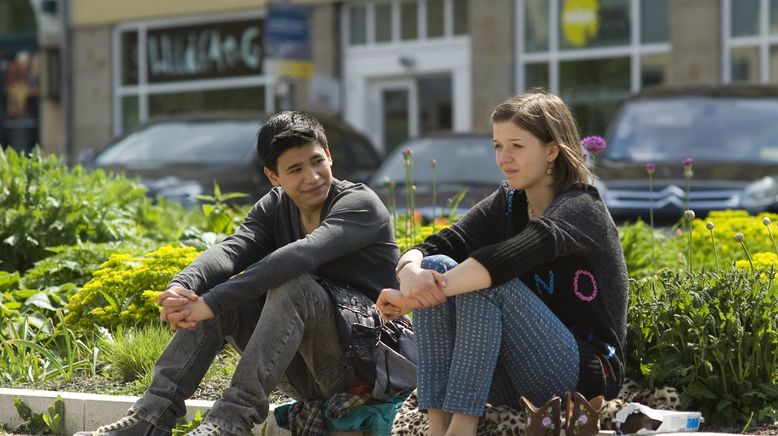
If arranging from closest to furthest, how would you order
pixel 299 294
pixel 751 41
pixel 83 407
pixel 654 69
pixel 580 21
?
pixel 299 294 < pixel 83 407 < pixel 751 41 < pixel 654 69 < pixel 580 21

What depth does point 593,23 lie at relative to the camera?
19.3m

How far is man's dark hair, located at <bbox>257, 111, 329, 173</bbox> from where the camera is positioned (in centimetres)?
480

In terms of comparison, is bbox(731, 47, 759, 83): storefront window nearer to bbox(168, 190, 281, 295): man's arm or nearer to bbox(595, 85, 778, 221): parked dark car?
bbox(595, 85, 778, 221): parked dark car

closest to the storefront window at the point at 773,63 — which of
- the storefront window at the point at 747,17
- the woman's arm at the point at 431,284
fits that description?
the storefront window at the point at 747,17

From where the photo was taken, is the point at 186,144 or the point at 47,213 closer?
the point at 47,213

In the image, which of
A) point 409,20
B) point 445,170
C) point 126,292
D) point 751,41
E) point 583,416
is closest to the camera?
point 583,416

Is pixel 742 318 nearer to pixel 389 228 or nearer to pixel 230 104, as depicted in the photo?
pixel 389 228

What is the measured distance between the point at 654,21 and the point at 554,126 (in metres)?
15.0

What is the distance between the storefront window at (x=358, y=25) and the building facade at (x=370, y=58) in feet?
0.07

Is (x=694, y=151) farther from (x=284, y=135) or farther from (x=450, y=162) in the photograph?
(x=284, y=135)

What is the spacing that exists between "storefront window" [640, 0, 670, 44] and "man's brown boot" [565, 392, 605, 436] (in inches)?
600

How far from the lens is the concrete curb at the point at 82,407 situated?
4.98 metres

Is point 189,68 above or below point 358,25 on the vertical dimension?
below

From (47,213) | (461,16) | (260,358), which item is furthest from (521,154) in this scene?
(461,16)
